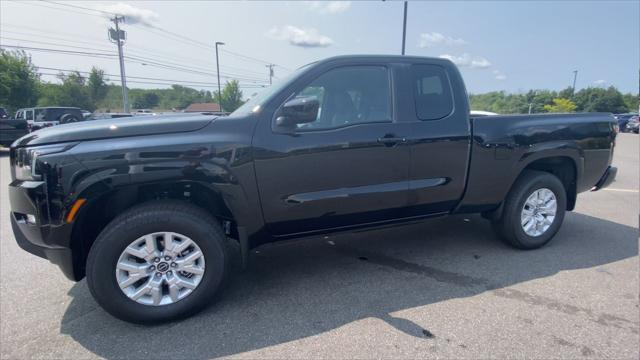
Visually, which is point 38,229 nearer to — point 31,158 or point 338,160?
point 31,158

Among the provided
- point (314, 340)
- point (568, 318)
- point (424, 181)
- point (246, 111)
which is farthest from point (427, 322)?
point (246, 111)

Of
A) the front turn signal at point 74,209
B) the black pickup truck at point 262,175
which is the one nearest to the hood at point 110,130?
A: the black pickup truck at point 262,175

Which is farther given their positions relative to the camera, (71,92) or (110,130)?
(71,92)

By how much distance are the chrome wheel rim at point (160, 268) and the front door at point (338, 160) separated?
65 cm

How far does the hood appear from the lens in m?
2.48

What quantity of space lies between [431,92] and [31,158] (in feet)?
10.5

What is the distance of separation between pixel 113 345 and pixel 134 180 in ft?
3.59

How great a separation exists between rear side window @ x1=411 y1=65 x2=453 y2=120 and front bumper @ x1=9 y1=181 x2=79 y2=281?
115 inches

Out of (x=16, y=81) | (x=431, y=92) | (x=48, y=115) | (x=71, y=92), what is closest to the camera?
(x=431, y=92)

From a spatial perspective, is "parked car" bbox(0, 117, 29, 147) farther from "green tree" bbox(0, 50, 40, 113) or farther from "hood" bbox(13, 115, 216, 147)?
"green tree" bbox(0, 50, 40, 113)

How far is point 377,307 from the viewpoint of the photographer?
9.31ft

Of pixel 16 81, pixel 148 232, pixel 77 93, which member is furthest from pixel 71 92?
pixel 148 232

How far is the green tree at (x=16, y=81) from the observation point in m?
28.6

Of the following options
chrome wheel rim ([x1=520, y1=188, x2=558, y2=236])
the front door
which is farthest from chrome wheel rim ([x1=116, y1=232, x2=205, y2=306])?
chrome wheel rim ([x1=520, y1=188, x2=558, y2=236])
